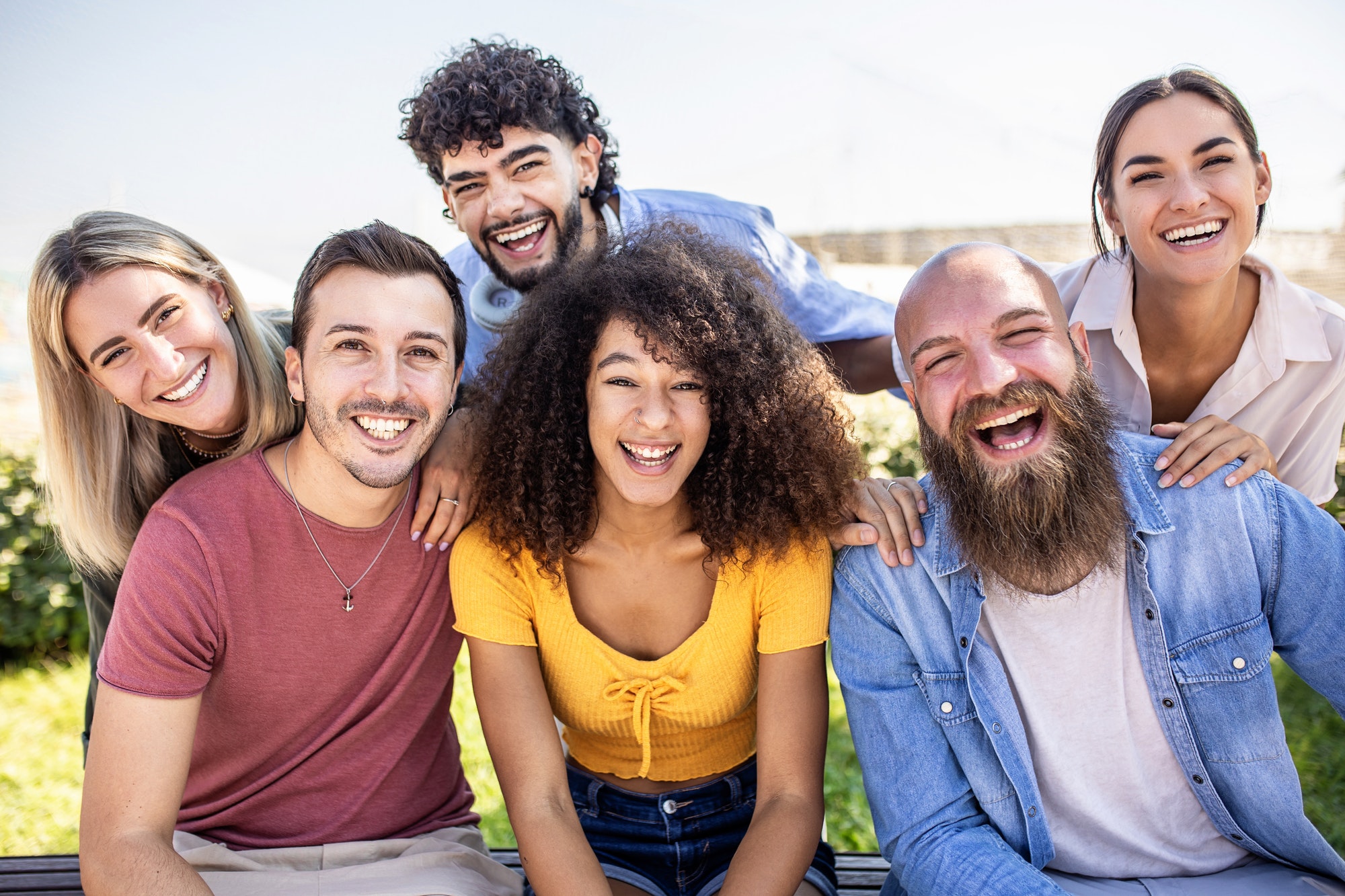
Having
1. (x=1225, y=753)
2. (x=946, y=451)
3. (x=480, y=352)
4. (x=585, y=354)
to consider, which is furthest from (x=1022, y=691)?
(x=480, y=352)

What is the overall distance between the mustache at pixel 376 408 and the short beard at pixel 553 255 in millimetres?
1106

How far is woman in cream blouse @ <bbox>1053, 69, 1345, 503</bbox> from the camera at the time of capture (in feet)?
10.2

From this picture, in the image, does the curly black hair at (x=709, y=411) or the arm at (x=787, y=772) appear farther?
the curly black hair at (x=709, y=411)

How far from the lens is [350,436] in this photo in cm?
269

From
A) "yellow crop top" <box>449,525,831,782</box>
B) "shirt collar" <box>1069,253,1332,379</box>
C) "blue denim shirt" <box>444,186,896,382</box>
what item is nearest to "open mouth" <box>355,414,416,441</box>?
"yellow crop top" <box>449,525,831,782</box>

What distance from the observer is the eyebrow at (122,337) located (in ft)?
9.37

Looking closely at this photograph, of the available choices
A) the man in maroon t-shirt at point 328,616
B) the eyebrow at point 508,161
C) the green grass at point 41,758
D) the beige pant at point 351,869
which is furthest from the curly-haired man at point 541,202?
the green grass at point 41,758

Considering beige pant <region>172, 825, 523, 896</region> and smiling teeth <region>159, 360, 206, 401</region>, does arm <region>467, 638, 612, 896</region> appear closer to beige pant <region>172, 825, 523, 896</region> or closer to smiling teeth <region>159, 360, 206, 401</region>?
beige pant <region>172, 825, 523, 896</region>

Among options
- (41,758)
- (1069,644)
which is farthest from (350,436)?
(41,758)

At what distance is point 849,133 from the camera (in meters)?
13.2

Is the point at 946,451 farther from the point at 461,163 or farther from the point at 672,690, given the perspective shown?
the point at 461,163

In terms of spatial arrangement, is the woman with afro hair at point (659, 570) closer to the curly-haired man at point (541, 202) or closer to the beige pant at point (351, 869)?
the beige pant at point (351, 869)

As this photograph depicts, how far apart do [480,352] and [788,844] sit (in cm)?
242

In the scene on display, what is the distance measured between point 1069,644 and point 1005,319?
36.7 inches
